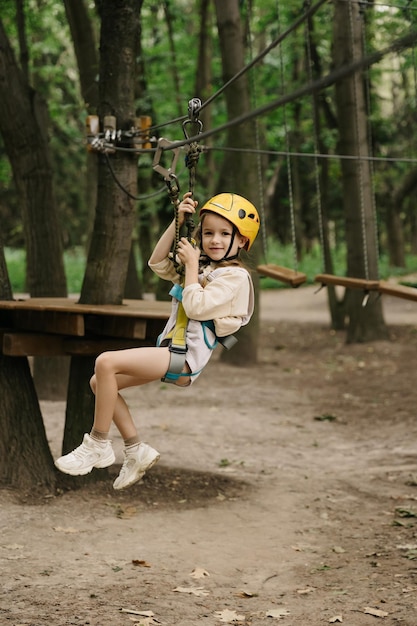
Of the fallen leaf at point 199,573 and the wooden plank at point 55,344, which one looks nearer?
the fallen leaf at point 199,573

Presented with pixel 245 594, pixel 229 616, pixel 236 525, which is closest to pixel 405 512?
pixel 236 525

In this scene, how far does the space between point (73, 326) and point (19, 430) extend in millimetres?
1216

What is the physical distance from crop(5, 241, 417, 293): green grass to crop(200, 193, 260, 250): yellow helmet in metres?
20.2

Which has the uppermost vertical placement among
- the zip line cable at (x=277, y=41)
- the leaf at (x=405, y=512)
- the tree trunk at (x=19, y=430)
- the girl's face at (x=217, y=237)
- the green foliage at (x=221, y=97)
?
the green foliage at (x=221, y=97)

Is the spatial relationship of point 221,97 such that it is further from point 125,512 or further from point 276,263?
point 125,512

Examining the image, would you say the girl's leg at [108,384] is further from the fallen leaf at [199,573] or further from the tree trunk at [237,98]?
the tree trunk at [237,98]

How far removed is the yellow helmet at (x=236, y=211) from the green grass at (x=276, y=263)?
20211 millimetres

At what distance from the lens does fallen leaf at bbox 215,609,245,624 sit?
4664 millimetres

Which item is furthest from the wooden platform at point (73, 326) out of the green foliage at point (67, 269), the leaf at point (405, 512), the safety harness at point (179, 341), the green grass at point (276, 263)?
the green grass at point (276, 263)

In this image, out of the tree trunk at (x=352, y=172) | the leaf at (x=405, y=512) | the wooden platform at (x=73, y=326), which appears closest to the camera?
the wooden platform at (x=73, y=326)

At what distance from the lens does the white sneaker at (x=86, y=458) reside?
4.49 meters

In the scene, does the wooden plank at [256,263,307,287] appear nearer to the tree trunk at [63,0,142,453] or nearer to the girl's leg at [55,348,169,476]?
the tree trunk at [63,0,142,453]

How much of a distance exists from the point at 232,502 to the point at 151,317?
2.07 metres

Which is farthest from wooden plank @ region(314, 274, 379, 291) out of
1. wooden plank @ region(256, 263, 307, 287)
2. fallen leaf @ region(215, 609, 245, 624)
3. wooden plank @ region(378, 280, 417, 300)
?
fallen leaf @ region(215, 609, 245, 624)
